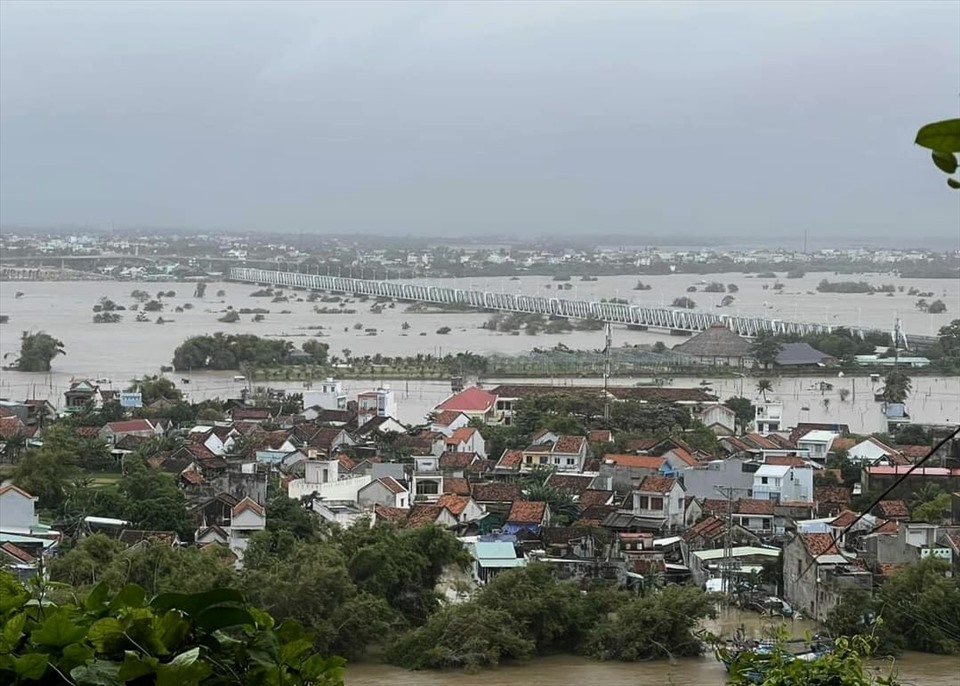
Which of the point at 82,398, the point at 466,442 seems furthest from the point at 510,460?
the point at 82,398

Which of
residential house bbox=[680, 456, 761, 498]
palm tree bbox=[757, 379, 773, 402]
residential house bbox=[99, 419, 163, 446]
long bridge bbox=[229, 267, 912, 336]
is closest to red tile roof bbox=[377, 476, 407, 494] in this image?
residential house bbox=[680, 456, 761, 498]

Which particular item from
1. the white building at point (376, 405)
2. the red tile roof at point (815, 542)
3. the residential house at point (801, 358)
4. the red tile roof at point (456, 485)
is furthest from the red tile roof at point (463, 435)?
the residential house at point (801, 358)

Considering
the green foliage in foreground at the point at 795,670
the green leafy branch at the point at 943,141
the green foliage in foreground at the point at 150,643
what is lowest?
the green foliage in foreground at the point at 795,670

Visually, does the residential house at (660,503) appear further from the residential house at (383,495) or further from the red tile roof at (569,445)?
the red tile roof at (569,445)

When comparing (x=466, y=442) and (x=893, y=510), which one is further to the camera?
(x=466, y=442)

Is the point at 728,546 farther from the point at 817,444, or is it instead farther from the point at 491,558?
the point at 817,444

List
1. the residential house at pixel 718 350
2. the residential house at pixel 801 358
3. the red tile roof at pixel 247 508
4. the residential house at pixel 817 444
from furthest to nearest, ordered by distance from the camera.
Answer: the residential house at pixel 718 350 → the residential house at pixel 801 358 → the residential house at pixel 817 444 → the red tile roof at pixel 247 508

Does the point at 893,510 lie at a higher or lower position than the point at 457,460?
higher

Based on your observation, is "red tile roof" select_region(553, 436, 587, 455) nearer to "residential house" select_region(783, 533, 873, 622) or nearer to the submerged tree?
"residential house" select_region(783, 533, 873, 622)
